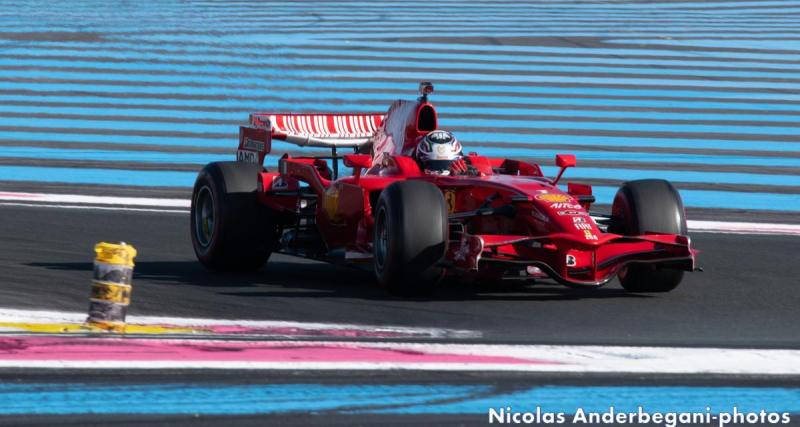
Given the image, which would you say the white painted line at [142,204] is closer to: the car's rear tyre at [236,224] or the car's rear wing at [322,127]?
the car's rear wing at [322,127]

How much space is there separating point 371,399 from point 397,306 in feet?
8.63

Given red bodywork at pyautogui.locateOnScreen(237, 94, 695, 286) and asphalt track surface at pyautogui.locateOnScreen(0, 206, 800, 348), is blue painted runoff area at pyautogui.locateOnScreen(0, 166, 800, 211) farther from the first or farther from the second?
red bodywork at pyautogui.locateOnScreen(237, 94, 695, 286)

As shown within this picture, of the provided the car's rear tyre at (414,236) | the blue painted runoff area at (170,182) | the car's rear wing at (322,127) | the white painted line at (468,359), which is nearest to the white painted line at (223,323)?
the white painted line at (468,359)

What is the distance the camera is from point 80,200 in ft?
48.0

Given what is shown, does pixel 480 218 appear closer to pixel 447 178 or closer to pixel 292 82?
pixel 447 178

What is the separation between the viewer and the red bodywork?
9148mm

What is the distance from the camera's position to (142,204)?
1451cm

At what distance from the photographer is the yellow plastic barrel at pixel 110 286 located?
7.80 m

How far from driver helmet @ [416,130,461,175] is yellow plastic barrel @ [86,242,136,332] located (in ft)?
→ 9.38

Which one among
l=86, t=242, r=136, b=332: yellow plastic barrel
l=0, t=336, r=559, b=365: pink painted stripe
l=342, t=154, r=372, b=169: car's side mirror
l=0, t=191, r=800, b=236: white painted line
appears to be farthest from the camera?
l=0, t=191, r=800, b=236: white painted line

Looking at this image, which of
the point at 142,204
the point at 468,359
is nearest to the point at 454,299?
the point at 468,359

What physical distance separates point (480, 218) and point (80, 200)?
238 inches

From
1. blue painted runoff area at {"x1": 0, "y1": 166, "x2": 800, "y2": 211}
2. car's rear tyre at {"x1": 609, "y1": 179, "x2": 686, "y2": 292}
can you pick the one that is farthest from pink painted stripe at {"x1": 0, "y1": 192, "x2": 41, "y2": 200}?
car's rear tyre at {"x1": 609, "y1": 179, "x2": 686, "y2": 292}

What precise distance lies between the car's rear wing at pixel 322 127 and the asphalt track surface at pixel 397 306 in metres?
0.94
